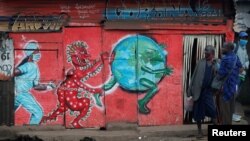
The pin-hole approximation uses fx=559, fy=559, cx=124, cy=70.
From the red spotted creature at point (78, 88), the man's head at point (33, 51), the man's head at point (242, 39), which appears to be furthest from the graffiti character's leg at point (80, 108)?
the man's head at point (242, 39)

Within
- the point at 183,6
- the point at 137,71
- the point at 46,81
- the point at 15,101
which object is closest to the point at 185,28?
the point at 183,6

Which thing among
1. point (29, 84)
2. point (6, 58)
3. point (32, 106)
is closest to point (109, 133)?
point (32, 106)

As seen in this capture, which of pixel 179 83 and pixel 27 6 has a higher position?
pixel 27 6

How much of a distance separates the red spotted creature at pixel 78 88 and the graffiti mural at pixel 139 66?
1.14 ft

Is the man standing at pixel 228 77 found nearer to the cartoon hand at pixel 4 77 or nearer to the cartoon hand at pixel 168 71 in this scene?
the cartoon hand at pixel 168 71

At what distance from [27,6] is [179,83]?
143 inches

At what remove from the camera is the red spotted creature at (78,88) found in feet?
38.8

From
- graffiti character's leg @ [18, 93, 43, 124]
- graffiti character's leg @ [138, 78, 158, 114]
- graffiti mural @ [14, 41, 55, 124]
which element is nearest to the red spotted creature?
graffiti character's leg @ [18, 93, 43, 124]

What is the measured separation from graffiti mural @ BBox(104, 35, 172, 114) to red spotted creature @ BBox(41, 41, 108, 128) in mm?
346

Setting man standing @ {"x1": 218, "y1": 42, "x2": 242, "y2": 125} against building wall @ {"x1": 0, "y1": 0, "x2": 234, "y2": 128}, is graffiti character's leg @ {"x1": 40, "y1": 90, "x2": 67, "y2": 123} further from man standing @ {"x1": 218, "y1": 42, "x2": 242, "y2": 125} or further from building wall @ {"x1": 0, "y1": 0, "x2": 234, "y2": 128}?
man standing @ {"x1": 218, "y1": 42, "x2": 242, "y2": 125}

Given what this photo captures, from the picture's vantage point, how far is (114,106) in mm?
11930

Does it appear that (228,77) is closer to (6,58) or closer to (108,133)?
(108,133)

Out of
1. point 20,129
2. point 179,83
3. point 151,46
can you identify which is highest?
point 151,46

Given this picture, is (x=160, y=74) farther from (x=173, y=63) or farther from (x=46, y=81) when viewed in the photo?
(x=46, y=81)
